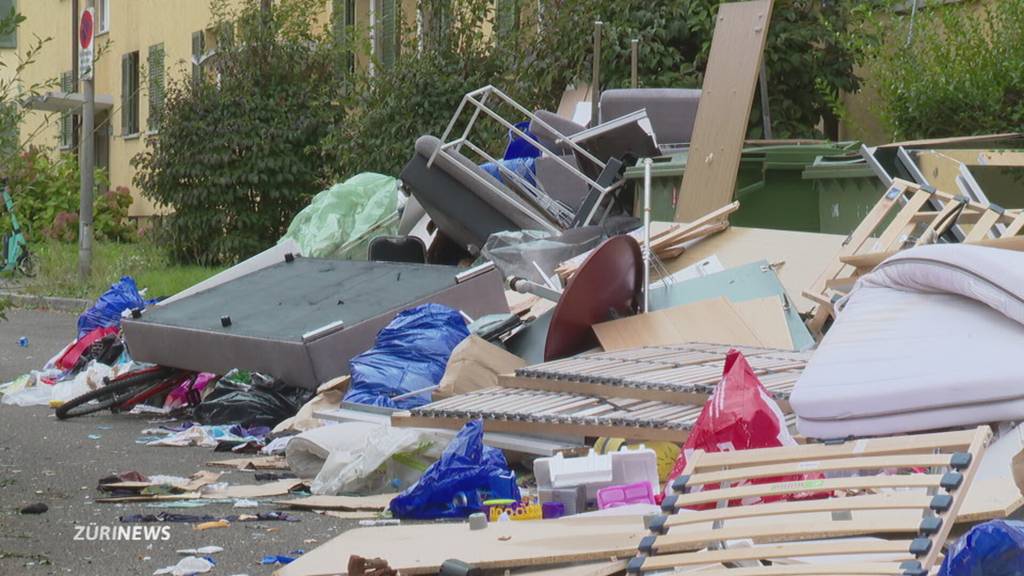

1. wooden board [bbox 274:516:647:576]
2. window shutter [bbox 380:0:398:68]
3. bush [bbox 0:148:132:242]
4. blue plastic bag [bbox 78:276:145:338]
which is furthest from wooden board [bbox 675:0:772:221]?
bush [bbox 0:148:132:242]

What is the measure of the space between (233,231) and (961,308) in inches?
558

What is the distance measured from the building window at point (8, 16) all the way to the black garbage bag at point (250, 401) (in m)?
2.24

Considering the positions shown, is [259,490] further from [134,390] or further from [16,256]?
[16,256]

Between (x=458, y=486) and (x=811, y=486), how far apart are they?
6.52ft

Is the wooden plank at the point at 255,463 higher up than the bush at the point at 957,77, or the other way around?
the bush at the point at 957,77

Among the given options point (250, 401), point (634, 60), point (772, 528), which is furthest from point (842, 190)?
point (772, 528)

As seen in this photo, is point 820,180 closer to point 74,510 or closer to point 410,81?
point 74,510

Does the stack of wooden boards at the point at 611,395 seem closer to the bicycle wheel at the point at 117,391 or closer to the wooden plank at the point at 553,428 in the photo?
the wooden plank at the point at 553,428

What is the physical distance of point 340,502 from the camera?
5.64 meters

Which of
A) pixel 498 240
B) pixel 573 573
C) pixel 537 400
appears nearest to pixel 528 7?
pixel 498 240

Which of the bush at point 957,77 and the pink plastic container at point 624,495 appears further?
the bush at point 957,77

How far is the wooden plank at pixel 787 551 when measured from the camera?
3238mm

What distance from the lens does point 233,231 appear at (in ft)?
59.1

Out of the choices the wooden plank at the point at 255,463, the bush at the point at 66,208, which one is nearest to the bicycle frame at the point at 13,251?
the bush at the point at 66,208
